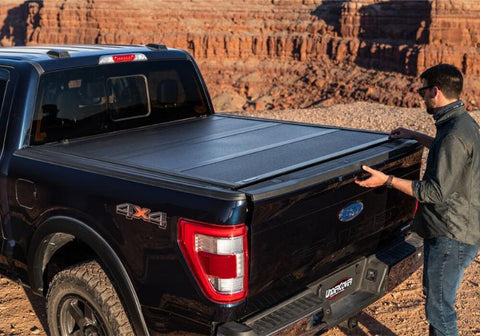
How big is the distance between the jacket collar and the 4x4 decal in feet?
6.23

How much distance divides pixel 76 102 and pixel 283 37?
65816 millimetres

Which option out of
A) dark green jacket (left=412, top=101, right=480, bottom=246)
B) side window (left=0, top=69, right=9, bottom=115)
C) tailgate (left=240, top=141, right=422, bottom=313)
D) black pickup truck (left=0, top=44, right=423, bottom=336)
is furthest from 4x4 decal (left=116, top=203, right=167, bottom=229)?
side window (left=0, top=69, right=9, bottom=115)

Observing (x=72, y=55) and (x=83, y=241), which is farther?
(x=72, y=55)

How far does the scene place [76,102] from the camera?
482cm

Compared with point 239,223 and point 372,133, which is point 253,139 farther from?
point 239,223

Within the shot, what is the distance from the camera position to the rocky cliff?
5112cm

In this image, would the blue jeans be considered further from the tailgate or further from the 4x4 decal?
the 4x4 decal

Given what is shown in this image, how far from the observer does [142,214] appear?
3.44m

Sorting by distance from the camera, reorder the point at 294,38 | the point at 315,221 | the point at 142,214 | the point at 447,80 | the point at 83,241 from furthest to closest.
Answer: the point at 294,38, the point at 83,241, the point at 447,80, the point at 315,221, the point at 142,214

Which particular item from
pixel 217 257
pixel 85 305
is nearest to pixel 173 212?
pixel 217 257

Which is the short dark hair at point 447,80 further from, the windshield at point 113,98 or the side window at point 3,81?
the side window at point 3,81

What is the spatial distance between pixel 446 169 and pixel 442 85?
1.84 feet

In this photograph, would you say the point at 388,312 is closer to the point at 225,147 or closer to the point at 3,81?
the point at 225,147

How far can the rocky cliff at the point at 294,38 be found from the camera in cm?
5112
